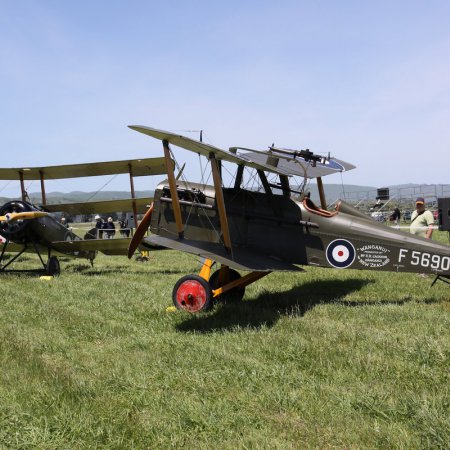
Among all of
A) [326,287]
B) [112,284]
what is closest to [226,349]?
[326,287]

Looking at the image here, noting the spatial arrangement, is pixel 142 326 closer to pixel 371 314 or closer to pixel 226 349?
pixel 226 349

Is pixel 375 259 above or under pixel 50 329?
above

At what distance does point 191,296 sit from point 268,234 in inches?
66.7

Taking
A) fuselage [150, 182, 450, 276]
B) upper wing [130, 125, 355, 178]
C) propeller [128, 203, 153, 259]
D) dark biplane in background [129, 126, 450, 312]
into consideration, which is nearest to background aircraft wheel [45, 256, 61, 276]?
dark biplane in background [129, 126, 450, 312]

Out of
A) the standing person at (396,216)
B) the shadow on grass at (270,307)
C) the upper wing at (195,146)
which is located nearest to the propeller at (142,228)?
the upper wing at (195,146)

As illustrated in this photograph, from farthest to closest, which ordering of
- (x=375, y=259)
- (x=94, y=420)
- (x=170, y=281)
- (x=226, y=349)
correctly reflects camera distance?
(x=170, y=281)
(x=375, y=259)
(x=226, y=349)
(x=94, y=420)

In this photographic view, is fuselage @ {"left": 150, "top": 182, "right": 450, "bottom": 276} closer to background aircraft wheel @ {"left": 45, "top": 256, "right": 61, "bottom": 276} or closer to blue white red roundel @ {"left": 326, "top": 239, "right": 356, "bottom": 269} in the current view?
blue white red roundel @ {"left": 326, "top": 239, "right": 356, "bottom": 269}

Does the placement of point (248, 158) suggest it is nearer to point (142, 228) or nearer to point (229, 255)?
point (229, 255)

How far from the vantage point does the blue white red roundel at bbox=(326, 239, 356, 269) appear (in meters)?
6.95

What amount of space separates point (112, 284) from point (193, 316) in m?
A: 3.89

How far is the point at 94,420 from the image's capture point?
10.7 ft

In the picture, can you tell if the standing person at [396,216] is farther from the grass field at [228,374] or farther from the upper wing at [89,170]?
the grass field at [228,374]

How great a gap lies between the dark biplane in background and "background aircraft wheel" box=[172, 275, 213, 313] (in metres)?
0.01

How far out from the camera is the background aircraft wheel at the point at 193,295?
21.2 ft
